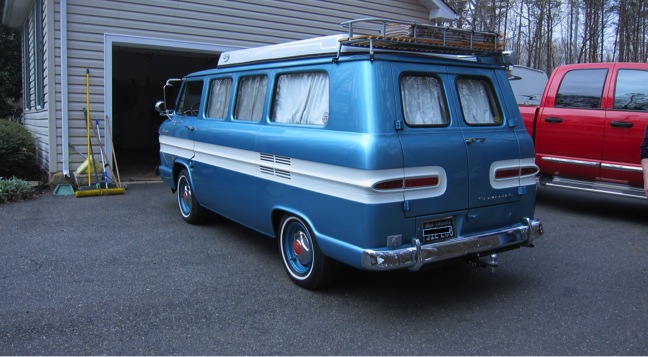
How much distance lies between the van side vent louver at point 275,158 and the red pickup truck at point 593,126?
15.7 feet

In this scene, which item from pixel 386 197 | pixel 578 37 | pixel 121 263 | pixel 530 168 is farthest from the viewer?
pixel 578 37

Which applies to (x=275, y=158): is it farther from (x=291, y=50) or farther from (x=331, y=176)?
(x=291, y=50)

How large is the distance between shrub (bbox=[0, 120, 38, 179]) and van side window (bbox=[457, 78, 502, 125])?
847 centimetres

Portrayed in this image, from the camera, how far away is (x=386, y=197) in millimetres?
3670

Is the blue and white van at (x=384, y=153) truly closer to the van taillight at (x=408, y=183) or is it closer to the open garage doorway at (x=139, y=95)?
the van taillight at (x=408, y=183)

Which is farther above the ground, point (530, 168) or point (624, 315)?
point (530, 168)

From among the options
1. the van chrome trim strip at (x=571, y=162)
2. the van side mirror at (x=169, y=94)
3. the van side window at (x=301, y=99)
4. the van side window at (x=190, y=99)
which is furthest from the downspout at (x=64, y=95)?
the van chrome trim strip at (x=571, y=162)

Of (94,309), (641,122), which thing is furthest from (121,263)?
(641,122)

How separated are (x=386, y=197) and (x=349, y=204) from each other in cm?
28

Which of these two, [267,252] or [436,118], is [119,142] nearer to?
[267,252]

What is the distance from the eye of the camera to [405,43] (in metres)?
4.02

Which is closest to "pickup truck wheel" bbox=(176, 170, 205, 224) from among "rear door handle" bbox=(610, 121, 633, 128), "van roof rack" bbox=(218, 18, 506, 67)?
"van roof rack" bbox=(218, 18, 506, 67)

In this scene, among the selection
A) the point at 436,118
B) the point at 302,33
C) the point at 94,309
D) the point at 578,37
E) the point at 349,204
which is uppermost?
the point at 578,37

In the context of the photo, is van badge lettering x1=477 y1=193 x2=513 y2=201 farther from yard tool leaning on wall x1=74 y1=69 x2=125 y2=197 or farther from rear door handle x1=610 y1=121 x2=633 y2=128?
yard tool leaning on wall x1=74 y1=69 x2=125 y2=197
